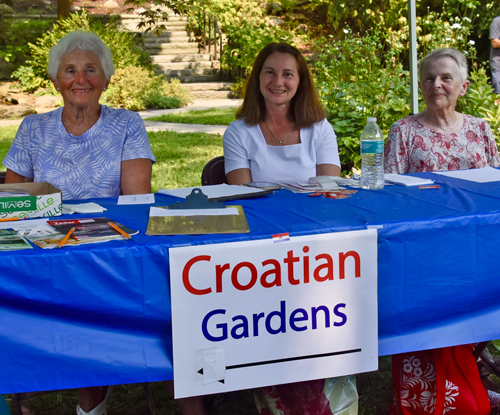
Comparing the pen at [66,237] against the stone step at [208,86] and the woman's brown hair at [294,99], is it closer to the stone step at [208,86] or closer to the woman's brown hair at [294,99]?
the woman's brown hair at [294,99]

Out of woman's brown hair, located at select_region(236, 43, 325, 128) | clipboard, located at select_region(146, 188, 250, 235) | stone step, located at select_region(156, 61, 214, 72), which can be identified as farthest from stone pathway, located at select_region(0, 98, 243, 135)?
clipboard, located at select_region(146, 188, 250, 235)

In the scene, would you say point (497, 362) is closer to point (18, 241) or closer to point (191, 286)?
point (191, 286)

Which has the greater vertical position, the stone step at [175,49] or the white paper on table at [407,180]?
the stone step at [175,49]

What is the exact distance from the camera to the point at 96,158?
2.90 m

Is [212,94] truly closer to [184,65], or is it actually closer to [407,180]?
[184,65]

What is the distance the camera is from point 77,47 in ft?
9.61

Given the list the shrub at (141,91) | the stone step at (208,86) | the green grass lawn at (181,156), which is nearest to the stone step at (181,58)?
the stone step at (208,86)

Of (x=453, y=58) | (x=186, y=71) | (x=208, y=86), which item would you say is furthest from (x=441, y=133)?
(x=186, y=71)

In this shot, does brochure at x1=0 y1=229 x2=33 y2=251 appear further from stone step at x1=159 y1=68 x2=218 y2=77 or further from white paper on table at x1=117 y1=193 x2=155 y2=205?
stone step at x1=159 y1=68 x2=218 y2=77

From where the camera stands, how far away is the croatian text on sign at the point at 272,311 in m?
1.71

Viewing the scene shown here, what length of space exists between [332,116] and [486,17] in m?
5.17

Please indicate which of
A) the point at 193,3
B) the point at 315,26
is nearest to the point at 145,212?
the point at 193,3

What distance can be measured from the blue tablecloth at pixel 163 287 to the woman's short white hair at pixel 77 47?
107 centimetres

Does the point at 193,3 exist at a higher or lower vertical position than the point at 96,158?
higher
